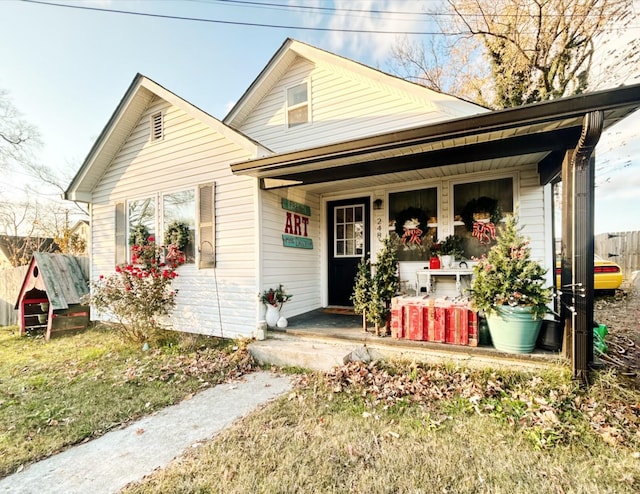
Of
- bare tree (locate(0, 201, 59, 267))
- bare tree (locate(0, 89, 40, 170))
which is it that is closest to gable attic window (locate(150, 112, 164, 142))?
bare tree (locate(0, 89, 40, 170))

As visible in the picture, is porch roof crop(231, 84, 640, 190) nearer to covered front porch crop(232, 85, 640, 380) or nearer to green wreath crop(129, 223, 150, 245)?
covered front porch crop(232, 85, 640, 380)

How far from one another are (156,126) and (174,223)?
215cm

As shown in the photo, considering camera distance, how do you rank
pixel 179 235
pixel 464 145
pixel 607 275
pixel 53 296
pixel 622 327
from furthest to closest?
pixel 607 275, pixel 53 296, pixel 179 235, pixel 622 327, pixel 464 145

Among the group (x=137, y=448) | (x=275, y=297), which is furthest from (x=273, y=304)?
(x=137, y=448)

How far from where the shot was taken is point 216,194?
5523 millimetres

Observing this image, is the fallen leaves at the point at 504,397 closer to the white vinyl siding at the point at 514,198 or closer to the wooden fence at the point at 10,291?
the white vinyl siding at the point at 514,198

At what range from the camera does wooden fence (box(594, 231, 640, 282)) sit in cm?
1012

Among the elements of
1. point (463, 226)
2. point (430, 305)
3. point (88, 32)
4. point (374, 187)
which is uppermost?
point (88, 32)

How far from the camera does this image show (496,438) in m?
2.44

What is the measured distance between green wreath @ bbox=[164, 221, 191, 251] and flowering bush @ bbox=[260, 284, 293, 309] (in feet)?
6.70

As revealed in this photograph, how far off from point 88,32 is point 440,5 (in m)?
10.8

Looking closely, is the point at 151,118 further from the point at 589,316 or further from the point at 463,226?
the point at 589,316

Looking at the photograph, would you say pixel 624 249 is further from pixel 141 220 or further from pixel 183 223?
pixel 141 220

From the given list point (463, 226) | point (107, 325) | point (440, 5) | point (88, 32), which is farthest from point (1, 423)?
point (440, 5)
